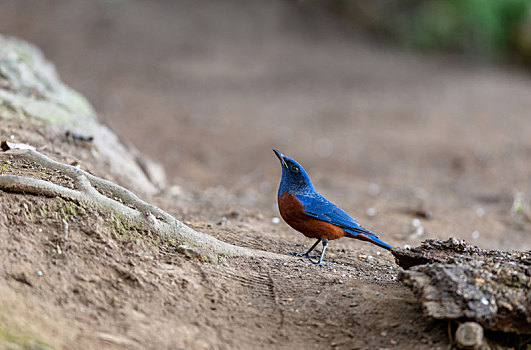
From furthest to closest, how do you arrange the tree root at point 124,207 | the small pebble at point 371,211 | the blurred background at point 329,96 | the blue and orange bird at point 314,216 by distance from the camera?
the blurred background at point 329,96 → the small pebble at point 371,211 → the blue and orange bird at point 314,216 → the tree root at point 124,207

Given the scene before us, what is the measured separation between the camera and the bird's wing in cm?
390

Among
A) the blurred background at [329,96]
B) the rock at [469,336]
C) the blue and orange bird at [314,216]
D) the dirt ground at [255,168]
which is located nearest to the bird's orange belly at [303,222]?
the blue and orange bird at [314,216]

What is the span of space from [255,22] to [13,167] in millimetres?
15072

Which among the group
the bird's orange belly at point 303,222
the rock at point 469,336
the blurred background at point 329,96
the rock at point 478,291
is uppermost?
the blurred background at point 329,96

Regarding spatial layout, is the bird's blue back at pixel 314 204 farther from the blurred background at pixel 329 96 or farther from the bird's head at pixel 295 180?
the blurred background at pixel 329 96

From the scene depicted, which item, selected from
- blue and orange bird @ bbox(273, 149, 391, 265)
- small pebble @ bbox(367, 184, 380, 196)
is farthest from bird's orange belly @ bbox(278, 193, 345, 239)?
small pebble @ bbox(367, 184, 380, 196)

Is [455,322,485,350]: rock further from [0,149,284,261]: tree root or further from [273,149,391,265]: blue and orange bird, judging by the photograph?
[0,149,284,261]: tree root

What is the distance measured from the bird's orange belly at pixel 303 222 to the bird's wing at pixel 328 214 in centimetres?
3

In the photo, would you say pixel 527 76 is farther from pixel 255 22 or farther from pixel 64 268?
pixel 64 268

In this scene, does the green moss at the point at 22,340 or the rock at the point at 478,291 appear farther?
the rock at the point at 478,291

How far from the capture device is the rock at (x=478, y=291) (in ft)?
9.16

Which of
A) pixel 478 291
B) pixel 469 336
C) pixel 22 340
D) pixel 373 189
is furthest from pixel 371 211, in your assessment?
pixel 22 340

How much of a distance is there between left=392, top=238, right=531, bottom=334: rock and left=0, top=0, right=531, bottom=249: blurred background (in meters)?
2.38

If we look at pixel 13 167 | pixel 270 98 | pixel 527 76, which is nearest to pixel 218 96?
pixel 270 98
